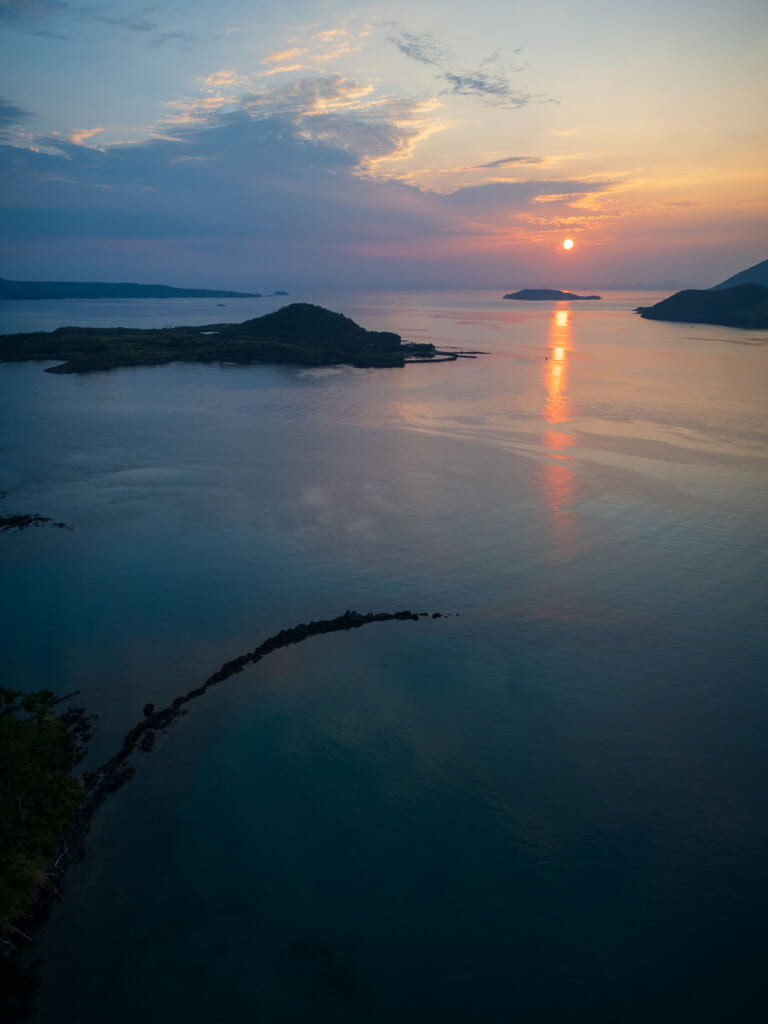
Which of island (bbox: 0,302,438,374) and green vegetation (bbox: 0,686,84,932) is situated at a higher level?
island (bbox: 0,302,438,374)

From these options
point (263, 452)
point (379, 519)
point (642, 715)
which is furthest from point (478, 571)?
point (263, 452)

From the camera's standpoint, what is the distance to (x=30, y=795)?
10.2m

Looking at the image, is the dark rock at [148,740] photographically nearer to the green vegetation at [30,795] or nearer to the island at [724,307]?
the green vegetation at [30,795]

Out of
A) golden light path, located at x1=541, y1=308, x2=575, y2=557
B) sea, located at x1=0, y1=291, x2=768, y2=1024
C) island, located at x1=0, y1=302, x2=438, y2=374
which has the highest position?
island, located at x1=0, y1=302, x2=438, y2=374

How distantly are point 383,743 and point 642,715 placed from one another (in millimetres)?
5622

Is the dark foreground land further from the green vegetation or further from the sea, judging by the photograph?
the sea

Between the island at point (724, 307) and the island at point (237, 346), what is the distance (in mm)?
79465

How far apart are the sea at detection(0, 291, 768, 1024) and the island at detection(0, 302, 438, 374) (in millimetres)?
40235

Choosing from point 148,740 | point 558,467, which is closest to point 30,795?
point 148,740

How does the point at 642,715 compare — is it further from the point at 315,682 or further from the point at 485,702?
the point at 315,682

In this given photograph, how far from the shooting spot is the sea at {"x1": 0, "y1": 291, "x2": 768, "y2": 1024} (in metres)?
8.56

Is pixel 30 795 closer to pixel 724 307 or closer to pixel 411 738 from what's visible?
pixel 411 738

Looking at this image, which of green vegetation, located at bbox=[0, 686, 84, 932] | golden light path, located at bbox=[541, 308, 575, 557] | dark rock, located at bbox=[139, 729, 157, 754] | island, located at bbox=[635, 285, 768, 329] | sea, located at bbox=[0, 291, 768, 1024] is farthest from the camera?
island, located at bbox=[635, 285, 768, 329]

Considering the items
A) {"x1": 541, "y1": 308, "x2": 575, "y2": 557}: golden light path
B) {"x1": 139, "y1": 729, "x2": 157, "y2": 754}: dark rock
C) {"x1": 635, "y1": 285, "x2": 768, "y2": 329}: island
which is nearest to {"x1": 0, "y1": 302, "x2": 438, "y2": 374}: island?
{"x1": 541, "y1": 308, "x2": 575, "y2": 557}: golden light path
